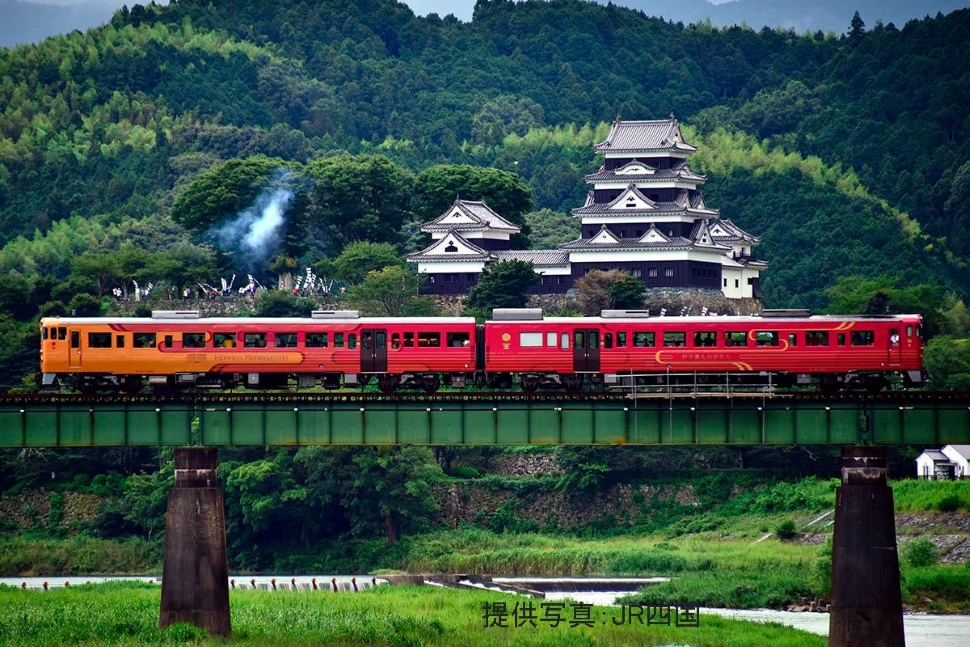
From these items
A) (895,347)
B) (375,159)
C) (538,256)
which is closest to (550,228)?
(375,159)

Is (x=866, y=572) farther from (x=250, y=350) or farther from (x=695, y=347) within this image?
(x=250, y=350)

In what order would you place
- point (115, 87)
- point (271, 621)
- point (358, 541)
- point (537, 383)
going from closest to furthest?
point (271, 621) < point (537, 383) < point (358, 541) < point (115, 87)

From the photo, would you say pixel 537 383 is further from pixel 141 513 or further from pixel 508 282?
pixel 508 282

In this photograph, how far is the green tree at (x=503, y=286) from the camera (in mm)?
110438

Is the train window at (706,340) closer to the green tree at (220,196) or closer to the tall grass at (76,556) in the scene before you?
the tall grass at (76,556)

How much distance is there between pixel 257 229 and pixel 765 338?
6241 cm

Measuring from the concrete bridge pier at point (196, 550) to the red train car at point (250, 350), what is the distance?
8294 millimetres

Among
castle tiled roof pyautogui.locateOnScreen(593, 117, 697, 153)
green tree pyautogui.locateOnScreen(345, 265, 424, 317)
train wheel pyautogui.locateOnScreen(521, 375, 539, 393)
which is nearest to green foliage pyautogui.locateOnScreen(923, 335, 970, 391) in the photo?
green tree pyautogui.locateOnScreen(345, 265, 424, 317)

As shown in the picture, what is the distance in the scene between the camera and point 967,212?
511 ft

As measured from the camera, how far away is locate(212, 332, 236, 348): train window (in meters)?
64.6

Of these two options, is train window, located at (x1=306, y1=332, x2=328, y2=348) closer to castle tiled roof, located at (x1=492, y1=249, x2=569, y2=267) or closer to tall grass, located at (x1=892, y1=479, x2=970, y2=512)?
tall grass, located at (x1=892, y1=479, x2=970, y2=512)

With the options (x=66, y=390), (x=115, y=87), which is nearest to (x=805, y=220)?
(x=115, y=87)

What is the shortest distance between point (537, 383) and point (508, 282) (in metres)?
47.1

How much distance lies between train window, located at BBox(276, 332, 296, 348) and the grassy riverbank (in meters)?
8.69
